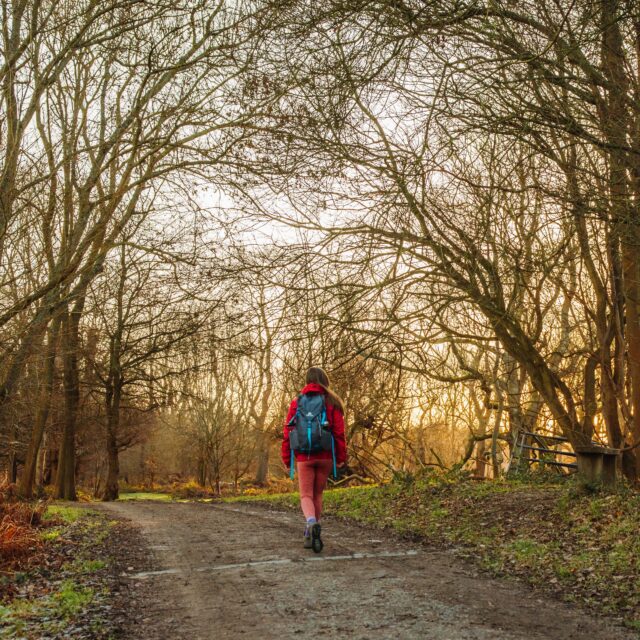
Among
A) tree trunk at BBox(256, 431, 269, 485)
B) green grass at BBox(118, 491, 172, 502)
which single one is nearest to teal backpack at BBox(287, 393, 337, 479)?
green grass at BBox(118, 491, 172, 502)

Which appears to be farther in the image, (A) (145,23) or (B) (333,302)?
(B) (333,302)

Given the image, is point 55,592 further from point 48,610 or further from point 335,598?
point 335,598

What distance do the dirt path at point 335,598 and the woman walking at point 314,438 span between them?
0.59m

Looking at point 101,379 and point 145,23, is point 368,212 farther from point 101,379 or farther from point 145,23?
point 101,379

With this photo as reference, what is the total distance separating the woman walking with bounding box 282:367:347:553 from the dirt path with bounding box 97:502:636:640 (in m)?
0.59

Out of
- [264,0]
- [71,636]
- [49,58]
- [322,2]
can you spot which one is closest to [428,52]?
[322,2]

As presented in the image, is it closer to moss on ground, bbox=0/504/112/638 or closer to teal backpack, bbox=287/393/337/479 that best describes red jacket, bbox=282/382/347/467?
teal backpack, bbox=287/393/337/479

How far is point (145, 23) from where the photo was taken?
1003 cm

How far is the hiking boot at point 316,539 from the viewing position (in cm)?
788

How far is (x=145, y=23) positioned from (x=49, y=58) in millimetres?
1811

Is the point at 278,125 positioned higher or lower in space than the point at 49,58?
lower

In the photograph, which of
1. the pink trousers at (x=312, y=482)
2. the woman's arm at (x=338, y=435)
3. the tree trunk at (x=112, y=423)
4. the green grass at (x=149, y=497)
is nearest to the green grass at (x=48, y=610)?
the pink trousers at (x=312, y=482)

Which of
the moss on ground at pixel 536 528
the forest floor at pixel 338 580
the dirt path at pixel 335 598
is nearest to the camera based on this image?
the dirt path at pixel 335 598

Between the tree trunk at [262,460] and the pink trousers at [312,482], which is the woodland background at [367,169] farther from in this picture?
the tree trunk at [262,460]
